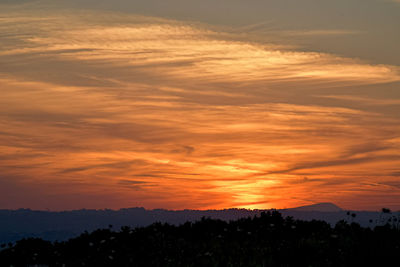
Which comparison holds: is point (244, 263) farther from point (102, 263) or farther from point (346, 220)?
point (346, 220)

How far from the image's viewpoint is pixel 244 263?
48.8 ft

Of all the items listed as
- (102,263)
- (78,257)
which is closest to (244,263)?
(102,263)

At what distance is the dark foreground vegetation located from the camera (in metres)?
14.9

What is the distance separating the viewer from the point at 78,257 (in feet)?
55.4

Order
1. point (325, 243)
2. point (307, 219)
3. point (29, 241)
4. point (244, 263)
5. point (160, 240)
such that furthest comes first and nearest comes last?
point (307, 219)
point (29, 241)
point (160, 240)
point (325, 243)
point (244, 263)

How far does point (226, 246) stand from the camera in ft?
54.4

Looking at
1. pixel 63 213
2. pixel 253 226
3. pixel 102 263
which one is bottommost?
pixel 102 263

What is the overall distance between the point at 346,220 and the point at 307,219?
1.38m

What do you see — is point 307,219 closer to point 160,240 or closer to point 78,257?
point 160,240

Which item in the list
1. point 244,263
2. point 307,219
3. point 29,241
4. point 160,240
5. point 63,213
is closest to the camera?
point 244,263

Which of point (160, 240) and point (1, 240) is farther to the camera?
point (1, 240)

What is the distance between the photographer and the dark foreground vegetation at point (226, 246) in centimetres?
1495

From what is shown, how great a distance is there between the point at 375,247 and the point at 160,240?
6219mm

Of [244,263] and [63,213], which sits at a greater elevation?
[63,213]
